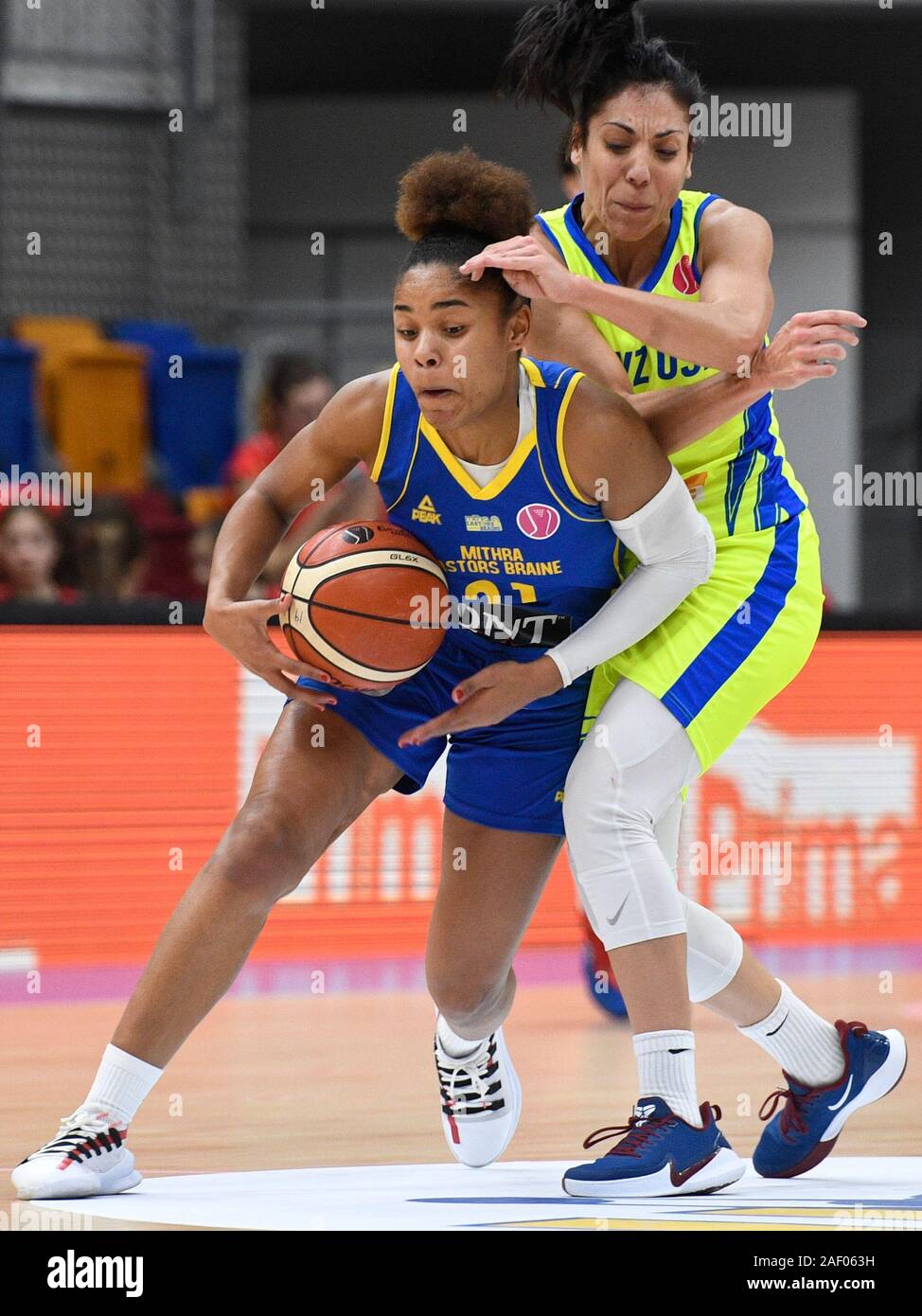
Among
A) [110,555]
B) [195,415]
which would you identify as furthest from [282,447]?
[195,415]

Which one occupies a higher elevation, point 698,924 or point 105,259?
point 105,259

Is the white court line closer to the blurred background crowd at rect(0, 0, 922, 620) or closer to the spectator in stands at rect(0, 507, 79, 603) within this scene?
the blurred background crowd at rect(0, 0, 922, 620)

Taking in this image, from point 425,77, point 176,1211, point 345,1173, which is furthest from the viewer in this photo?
point 425,77

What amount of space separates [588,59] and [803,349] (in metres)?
0.68

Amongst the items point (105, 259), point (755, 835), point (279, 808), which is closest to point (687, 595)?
point (279, 808)

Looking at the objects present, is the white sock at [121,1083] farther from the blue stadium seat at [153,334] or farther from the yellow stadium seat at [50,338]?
the blue stadium seat at [153,334]

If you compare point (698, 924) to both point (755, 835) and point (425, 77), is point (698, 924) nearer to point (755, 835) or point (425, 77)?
point (755, 835)

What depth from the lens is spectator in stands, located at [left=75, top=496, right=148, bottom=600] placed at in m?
7.37

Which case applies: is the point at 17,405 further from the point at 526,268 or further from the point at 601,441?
the point at 526,268

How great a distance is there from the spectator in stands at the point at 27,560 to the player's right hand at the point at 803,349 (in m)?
4.29

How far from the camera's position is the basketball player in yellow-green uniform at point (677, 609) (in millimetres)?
3080

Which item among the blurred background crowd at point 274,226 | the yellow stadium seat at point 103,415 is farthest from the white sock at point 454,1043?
the yellow stadium seat at point 103,415

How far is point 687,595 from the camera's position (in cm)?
329

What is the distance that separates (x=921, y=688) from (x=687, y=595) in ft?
12.1
